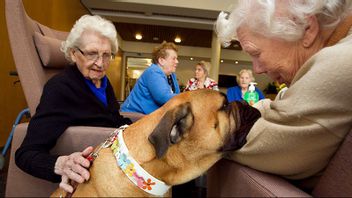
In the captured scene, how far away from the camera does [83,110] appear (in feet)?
5.43

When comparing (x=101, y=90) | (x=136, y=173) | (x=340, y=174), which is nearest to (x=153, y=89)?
(x=101, y=90)

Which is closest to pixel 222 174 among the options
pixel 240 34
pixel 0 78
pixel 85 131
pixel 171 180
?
pixel 171 180

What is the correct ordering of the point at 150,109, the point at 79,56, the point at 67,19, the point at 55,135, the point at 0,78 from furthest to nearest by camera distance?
the point at 67,19 → the point at 0,78 → the point at 150,109 → the point at 79,56 → the point at 55,135

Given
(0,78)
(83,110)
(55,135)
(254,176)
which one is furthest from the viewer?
(0,78)

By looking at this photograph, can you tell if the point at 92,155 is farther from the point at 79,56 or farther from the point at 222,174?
the point at 79,56

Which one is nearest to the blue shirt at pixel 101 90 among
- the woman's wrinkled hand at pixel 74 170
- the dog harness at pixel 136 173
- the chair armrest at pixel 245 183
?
the woman's wrinkled hand at pixel 74 170

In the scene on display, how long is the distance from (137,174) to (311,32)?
83 centimetres

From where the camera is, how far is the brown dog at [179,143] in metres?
1.08

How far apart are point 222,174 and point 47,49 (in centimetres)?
143

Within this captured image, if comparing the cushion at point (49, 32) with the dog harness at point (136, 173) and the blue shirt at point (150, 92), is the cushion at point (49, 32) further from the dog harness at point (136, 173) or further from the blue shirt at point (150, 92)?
the dog harness at point (136, 173)

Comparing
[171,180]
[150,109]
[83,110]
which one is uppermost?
[83,110]

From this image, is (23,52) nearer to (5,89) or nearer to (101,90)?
(101,90)

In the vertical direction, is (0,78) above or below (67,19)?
below

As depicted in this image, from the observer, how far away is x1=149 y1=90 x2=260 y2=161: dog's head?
44.0 inches
